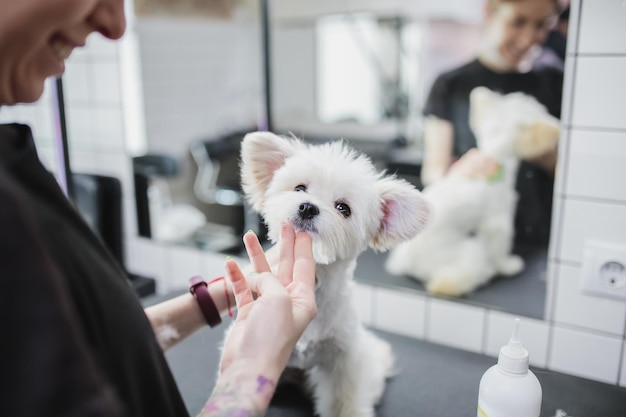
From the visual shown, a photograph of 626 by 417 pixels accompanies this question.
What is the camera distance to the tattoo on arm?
477mm

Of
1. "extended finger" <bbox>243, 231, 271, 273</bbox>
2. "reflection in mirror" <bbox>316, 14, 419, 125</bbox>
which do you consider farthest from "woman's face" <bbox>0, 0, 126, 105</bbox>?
"reflection in mirror" <bbox>316, 14, 419, 125</bbox>

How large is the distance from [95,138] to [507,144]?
1153 mm

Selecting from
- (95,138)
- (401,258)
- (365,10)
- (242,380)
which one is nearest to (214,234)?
(95,138)

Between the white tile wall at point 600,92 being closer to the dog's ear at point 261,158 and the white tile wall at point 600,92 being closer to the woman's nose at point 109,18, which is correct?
the dog's ear at point 261,158

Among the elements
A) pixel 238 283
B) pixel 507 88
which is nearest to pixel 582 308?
pixel 507 88

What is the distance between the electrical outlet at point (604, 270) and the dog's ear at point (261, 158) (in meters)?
0.56

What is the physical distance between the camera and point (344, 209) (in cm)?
73

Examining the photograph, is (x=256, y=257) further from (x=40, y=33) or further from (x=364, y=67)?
(x=364, y=67)

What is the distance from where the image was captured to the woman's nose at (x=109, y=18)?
17.9 inches

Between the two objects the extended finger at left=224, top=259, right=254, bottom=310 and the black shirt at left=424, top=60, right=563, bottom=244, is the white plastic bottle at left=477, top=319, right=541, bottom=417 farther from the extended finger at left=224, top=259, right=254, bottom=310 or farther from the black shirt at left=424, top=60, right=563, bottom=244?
the black shirt at left=424, top=60, right=563, bottom=244

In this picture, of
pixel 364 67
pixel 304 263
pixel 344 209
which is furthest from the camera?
pixel 364 67

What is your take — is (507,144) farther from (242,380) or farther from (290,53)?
(290,53)

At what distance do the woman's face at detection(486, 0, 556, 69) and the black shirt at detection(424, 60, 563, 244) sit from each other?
49 millimetres

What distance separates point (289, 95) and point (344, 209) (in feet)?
8.45
